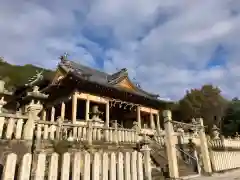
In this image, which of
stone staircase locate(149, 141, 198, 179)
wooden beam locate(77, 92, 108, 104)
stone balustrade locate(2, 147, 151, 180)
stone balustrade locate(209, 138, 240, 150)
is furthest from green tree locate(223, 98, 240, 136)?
stone balustrade locate(2, 147, 151, 180)

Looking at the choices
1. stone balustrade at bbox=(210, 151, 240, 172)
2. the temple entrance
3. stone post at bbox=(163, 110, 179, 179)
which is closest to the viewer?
stone post at bbox=(163, 110, 179, 179)

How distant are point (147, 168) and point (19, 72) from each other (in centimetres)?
3578

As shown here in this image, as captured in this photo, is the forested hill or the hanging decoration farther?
the forested hill

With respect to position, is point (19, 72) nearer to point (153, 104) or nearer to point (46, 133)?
point (153, 104)

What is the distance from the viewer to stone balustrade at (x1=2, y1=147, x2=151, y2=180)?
3237mm

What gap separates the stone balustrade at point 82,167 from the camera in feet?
10.6

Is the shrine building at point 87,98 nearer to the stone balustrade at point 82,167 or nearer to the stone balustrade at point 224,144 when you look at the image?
the stone balustrade at point 224,144

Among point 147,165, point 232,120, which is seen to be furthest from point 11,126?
point 232,120

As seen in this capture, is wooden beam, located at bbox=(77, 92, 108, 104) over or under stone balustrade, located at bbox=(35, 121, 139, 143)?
over

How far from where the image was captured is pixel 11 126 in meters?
5.71

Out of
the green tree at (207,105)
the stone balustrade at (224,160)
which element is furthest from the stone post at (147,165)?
the green tree at (207,105)

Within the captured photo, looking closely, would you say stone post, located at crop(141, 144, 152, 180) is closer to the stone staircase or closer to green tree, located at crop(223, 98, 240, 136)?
the stone staircase

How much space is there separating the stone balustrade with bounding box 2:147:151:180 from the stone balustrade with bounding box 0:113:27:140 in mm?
2101

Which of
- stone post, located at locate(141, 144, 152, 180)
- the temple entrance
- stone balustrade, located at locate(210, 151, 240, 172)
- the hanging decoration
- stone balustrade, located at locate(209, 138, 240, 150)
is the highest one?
the hanging decoration
